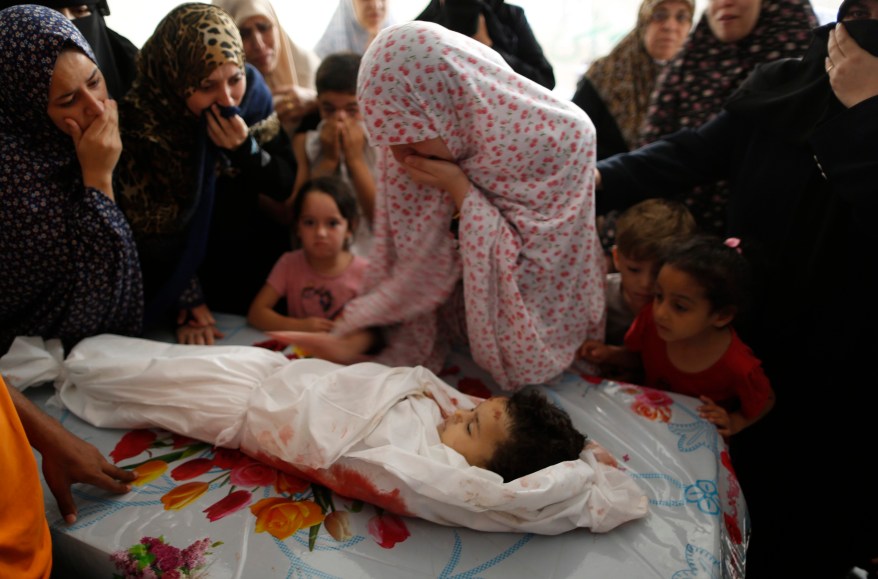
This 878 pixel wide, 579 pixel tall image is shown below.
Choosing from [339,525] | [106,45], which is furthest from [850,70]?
[106,45]

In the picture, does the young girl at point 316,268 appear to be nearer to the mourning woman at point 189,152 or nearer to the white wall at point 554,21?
the mourning woman at point 189,152

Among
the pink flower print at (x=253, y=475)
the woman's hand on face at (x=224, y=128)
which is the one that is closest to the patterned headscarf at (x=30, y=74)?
the woman's hand on face at (x=224, y=128)

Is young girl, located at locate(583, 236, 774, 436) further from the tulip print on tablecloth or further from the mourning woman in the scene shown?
the mourning woman

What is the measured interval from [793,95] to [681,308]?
57 cm

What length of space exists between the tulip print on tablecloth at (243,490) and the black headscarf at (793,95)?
51.3 inches

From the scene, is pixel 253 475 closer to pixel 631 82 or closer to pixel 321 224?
pixel 321 224

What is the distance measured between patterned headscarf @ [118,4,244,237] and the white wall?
1243 mm

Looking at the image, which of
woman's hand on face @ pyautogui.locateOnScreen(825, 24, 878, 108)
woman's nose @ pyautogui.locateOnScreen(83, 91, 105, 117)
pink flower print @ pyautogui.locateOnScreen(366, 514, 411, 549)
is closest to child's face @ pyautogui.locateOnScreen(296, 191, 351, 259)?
woman's nose @ pyautogui.locateOnScreen(83, 91, 105, 117)

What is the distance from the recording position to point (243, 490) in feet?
4.00

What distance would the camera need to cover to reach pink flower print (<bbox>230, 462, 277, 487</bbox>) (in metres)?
1.24

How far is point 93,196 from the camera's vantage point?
1455mm

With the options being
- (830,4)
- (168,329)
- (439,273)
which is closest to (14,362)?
(168,329)

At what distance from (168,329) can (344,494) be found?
993mm

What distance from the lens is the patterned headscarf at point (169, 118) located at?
1.56 meters
